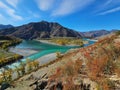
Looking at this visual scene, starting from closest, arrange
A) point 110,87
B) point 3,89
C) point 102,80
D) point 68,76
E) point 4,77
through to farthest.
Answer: point 110,87 → point 102,80 → point 68,76 → point 3,89 → point 4,77

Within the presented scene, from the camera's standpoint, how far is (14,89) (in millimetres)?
15695

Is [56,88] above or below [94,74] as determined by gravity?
below

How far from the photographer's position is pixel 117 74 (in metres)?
13.7

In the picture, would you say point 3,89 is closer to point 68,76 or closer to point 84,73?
point 68,76

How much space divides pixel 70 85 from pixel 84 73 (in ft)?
Result: 9.34

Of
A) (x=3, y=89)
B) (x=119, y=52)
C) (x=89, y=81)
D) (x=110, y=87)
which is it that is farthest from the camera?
(x=119, y=52)

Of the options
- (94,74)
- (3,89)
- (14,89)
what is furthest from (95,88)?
(3,89)

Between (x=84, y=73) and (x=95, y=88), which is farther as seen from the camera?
(x=84, y=73)

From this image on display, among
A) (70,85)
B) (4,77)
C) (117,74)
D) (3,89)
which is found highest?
(117,74)

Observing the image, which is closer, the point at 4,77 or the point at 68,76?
the point at 68,76

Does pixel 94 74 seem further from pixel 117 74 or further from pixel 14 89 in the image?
pixel 14 89

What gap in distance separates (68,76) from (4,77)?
78.9ft

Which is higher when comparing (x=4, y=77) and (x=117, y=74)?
(x=117, y=74)

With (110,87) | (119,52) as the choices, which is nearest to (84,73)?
(110,87)
